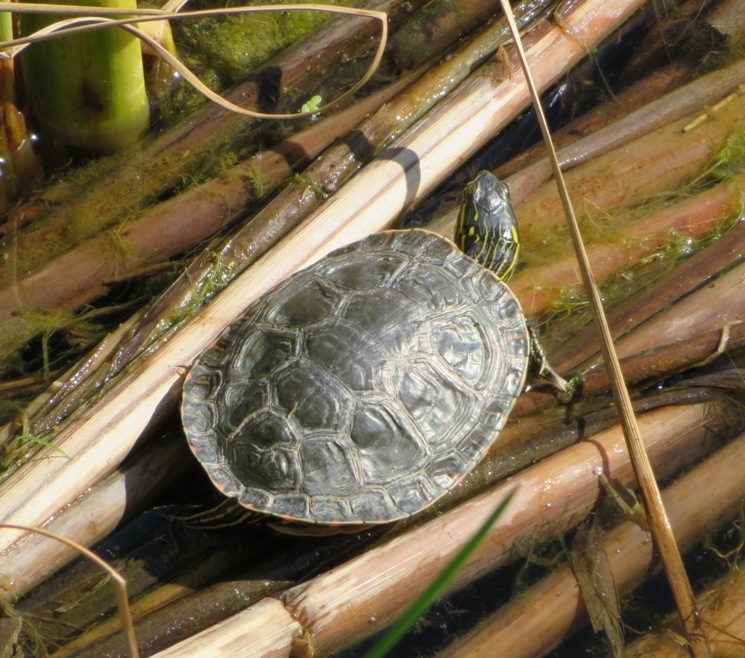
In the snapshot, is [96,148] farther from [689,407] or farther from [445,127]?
[689,407]

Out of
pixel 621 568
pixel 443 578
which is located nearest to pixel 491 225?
pixel 621 568

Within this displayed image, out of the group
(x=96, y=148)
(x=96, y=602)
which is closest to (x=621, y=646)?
(x=96, y=602)

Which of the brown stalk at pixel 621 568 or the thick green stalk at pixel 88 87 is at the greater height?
the thick green stalk at pixel 88 87

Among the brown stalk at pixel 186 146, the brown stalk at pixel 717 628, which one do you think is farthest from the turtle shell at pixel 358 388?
the brown stalk at pixel 186 146

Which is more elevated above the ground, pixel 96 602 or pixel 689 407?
pixel 96 602

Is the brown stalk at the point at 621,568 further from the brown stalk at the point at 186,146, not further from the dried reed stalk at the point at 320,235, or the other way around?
the brown stalk at the point at 186,146

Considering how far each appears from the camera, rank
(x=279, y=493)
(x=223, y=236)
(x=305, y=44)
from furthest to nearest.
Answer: (x=305, y=44), (x=223, y=236), (x=279, y=493)

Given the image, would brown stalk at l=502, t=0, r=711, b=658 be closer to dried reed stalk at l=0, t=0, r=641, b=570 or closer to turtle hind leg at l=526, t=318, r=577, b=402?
turtle hind leg at l=526, t=318, r=577, b=402
